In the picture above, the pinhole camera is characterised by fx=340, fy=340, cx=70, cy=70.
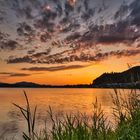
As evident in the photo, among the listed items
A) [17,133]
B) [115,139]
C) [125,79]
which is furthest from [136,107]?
[17,133]

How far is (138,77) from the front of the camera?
→ 8.51m

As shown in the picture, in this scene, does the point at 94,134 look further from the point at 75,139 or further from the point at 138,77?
the point at 138,77

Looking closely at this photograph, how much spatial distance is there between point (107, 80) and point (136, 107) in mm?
2040

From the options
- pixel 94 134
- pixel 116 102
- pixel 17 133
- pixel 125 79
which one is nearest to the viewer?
pixel 94 134

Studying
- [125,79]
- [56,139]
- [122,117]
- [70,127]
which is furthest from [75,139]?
[125,79]

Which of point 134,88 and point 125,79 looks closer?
point 134,88

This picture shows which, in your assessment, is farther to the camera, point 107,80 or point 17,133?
point 17,133

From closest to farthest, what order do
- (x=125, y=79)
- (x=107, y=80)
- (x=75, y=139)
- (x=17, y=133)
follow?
1. (x=75, y=139)
2. (x=125, y=79)
3. (x=107, y=80)
4. (x=17, y=133)

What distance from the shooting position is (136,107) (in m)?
8.62

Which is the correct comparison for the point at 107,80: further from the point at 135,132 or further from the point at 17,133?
the point at 17,133

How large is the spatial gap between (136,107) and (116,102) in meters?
0.66

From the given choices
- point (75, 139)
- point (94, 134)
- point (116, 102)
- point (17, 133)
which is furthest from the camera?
point (17, 133)

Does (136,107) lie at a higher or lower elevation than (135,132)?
higher

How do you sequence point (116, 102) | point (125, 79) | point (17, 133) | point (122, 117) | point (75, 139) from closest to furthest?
point (75, 139) < point (116, 102) < point (122, 117) < point (125, 79) < point (17, 133)
